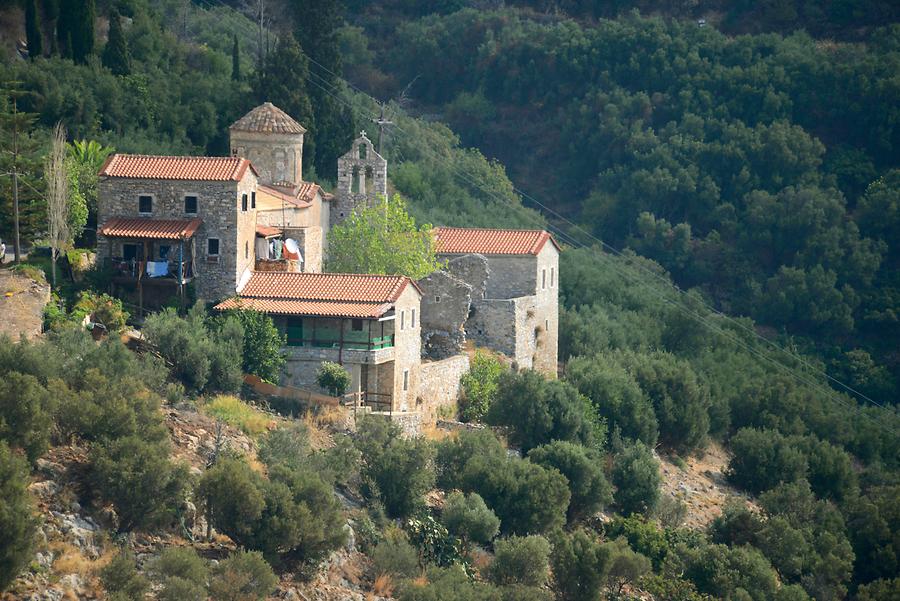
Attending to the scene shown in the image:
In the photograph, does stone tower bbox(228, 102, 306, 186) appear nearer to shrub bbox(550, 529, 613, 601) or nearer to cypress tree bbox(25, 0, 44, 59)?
cypress tree bbox(25, 0, 44, 59)

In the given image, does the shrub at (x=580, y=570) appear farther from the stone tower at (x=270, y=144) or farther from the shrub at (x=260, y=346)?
the stone tower at (x=270, y=144)

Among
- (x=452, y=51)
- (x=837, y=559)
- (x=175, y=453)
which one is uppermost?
(x=452, y=51)

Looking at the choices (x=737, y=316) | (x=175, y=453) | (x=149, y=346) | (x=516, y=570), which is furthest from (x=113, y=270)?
(x=737, y=316)

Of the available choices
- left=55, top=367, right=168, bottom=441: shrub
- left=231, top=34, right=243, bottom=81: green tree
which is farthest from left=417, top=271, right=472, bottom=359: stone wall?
left=231, top=34, right=243, bottom=81: green tree

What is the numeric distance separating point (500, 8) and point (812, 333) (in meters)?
40.6

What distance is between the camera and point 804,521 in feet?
226

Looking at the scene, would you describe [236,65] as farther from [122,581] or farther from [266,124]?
[122,581]

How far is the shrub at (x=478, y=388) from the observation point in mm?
69188

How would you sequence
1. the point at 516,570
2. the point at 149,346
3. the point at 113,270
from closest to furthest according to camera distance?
1. the point at 516,570
2. the point at 149,346
3. the point at 113,270

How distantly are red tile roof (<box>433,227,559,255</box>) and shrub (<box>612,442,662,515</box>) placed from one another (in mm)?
11409

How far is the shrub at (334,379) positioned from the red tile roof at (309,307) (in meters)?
1.74

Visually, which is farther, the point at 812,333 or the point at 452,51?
the point at 452,51

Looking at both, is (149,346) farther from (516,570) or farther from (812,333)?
(812,333)

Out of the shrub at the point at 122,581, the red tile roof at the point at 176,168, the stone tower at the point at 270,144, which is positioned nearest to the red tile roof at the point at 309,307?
the red tile roof at the point at 176,168
